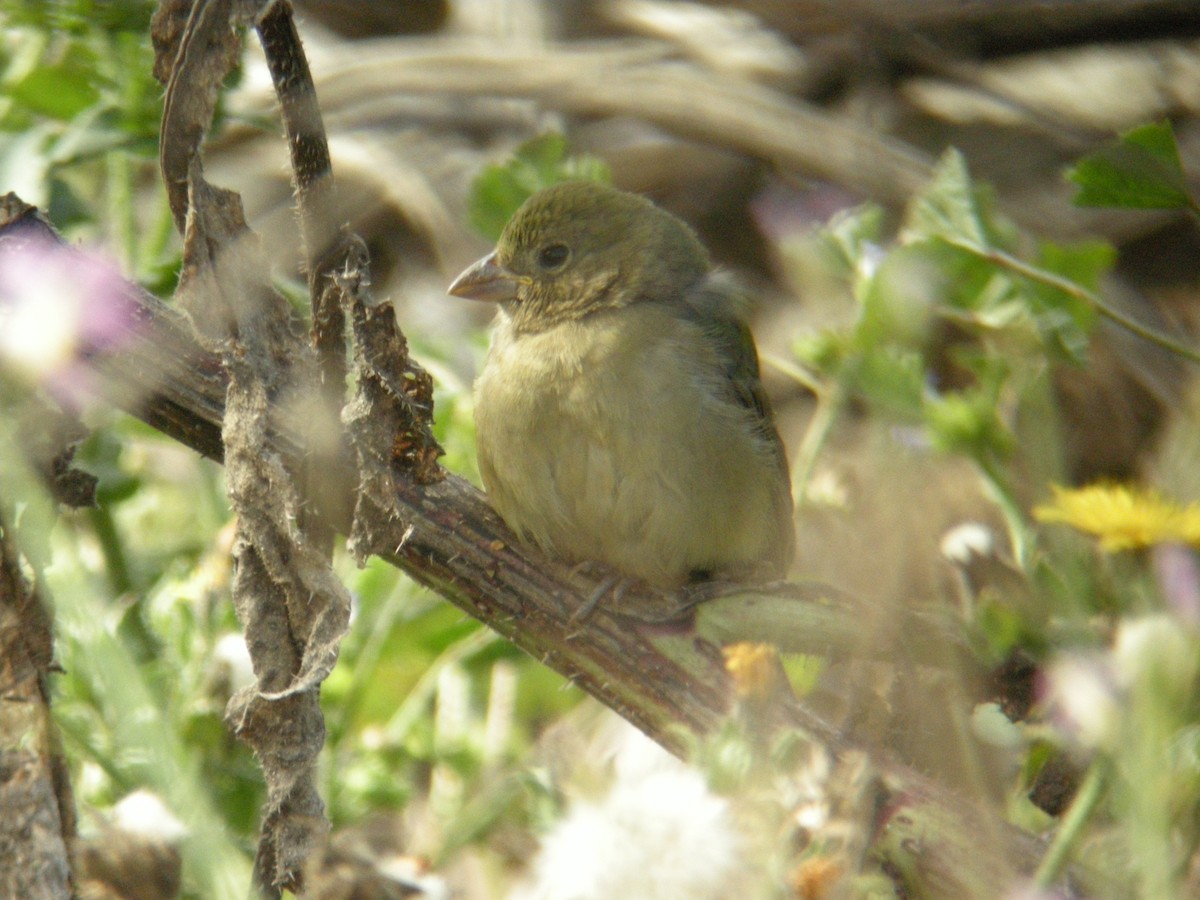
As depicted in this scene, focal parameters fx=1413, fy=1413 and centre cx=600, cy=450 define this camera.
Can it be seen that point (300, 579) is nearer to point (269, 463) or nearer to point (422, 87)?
point (269, 463)

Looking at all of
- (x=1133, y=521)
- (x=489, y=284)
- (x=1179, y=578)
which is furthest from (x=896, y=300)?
(x=1179, y=578)

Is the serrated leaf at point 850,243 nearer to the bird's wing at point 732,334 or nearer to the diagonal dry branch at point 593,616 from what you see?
the bird's wing at point 732,334

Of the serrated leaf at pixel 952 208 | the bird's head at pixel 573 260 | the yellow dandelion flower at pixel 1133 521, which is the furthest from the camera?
the bird's head at pixel 573 260

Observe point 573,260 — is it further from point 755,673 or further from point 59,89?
point 755,673

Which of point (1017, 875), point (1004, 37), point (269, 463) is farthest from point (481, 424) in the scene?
point (1004, 37)

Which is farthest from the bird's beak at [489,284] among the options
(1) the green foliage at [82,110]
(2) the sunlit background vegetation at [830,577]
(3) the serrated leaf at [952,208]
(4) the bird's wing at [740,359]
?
(3) the serrated leaf at [952,208]

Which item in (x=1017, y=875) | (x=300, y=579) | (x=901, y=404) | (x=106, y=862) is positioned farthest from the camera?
(x=901, y=404)
